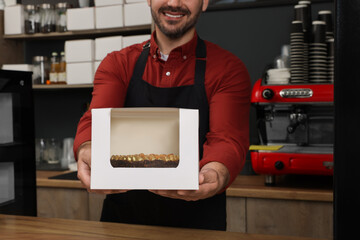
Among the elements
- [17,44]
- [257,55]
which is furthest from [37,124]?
[257,55]

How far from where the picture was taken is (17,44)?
10.4 ft

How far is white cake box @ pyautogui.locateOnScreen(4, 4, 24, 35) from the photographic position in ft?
9.52

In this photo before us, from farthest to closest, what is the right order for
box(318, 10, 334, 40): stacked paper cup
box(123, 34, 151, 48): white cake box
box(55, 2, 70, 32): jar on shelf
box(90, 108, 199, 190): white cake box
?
box(55, 2, 70, 32): jar on shelf < box(123, 34, 151, 48): white cake box < box(318, 10, 334, 40): stacked paper cup < box(90, 108, 199, 190): white cake box

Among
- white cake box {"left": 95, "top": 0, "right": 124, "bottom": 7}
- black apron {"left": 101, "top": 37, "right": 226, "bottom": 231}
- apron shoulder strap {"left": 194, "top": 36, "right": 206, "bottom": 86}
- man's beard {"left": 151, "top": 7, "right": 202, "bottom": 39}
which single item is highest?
white cake box {"left": 95, "top": 0, "right": 124, "bottom": 7}

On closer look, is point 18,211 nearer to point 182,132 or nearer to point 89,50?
point 89,50

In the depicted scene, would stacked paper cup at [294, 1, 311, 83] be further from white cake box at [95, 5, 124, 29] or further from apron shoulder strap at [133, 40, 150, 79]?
white cake box at [95, 5, 124, 29]

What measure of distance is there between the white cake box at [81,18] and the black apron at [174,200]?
1336 millimetres

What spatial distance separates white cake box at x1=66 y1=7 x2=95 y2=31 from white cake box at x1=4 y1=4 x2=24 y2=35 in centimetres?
40

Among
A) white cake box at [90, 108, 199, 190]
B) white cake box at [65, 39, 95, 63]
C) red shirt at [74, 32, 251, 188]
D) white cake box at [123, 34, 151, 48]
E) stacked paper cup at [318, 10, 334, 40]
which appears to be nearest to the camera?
white cake box at [90, 108, 199, 190]

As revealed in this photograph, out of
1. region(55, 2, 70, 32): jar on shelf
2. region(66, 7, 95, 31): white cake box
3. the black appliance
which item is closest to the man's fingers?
the black appliance

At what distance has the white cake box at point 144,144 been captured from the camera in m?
0.76

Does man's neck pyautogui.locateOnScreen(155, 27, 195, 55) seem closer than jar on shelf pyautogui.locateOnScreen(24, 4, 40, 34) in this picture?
Yes

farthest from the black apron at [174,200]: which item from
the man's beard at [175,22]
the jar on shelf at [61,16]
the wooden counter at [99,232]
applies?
the jar on shelf at [61,16]

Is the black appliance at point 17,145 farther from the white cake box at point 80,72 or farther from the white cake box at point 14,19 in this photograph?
the white cake box at point 14,19
